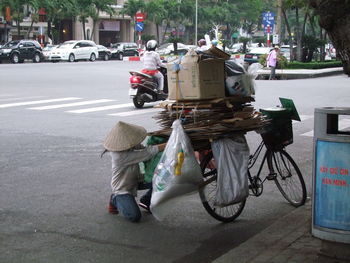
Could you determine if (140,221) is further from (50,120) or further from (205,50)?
(50,120)

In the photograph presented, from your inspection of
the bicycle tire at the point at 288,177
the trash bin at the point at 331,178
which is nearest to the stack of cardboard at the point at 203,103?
the bicycle tire at the point at 288,177

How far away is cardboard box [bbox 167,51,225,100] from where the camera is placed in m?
5.72

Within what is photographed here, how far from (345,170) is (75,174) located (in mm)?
4572

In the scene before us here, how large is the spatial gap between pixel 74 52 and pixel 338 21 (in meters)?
43.8

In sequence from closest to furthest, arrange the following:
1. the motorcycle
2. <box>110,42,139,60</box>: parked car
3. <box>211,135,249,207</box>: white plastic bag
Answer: <box>211,135,249,207</box>: white plastic bag → the motorcycle → <box>110,42,139,60</box>: parked car

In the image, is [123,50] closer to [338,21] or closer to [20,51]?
[20,51]

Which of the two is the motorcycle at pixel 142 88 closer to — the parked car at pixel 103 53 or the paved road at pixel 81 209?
the paved road at pixel 81 209

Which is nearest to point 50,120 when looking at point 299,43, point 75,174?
point 75,174

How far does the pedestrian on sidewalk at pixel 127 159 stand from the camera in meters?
6.01

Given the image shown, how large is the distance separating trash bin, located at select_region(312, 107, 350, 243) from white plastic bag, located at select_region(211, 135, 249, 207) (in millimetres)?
982

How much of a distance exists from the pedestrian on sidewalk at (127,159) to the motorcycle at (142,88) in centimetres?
986

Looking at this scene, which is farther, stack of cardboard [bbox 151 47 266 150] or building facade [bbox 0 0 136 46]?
building facade [bbox 0 0 136 46]

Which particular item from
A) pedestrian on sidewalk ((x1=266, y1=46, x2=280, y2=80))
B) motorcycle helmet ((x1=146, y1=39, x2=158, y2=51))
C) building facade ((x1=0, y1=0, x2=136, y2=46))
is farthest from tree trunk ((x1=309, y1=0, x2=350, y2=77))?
building facade ((x1=0, y1=0, x2=136, y2=46))

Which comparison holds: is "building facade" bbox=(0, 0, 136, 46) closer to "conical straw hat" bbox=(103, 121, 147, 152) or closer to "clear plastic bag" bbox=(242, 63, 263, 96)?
"conical straw hat" bbox=(103, 121, 147, 152)
